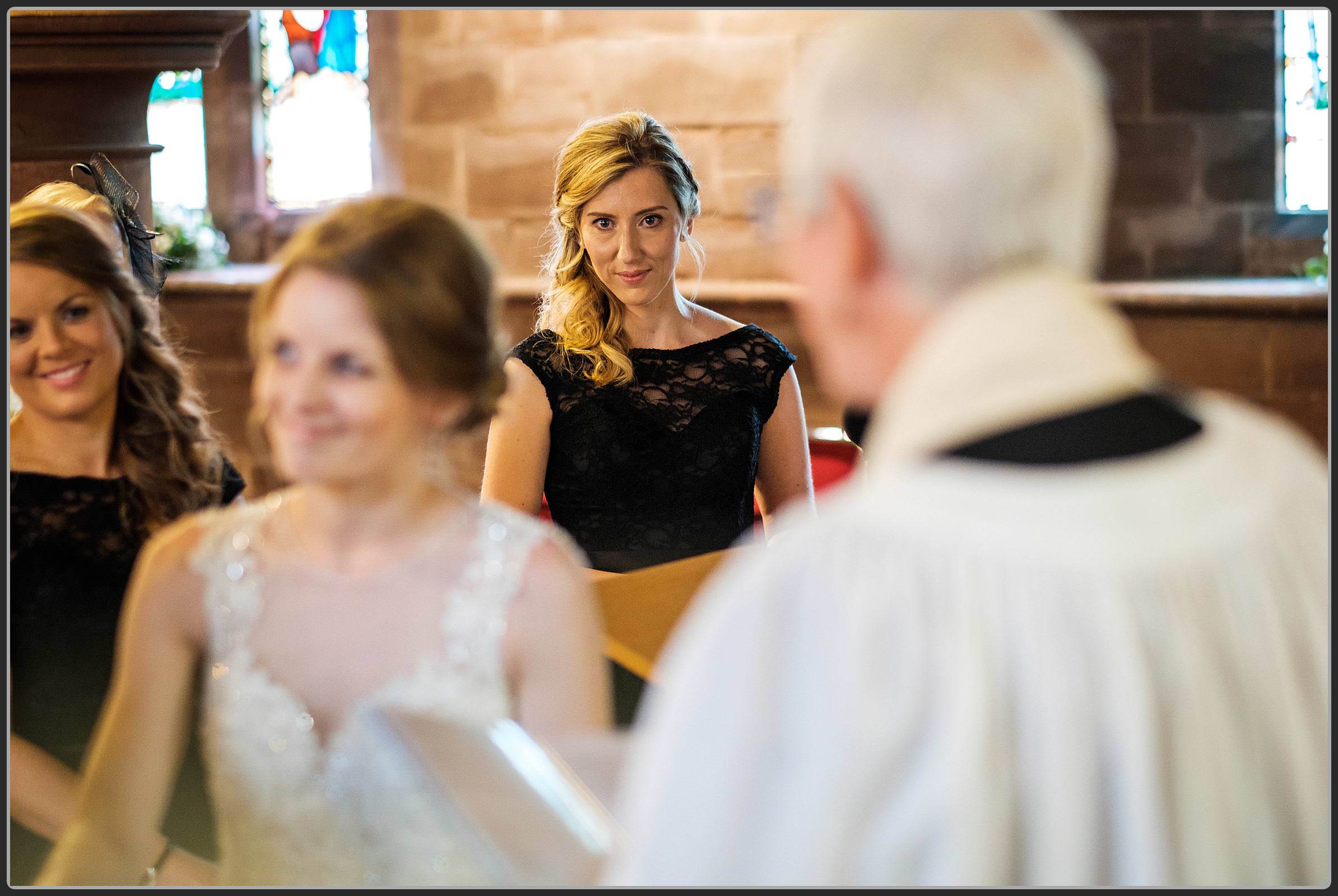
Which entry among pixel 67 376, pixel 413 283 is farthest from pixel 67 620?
pixel 413 283

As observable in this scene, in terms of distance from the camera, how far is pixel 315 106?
7.66 metres

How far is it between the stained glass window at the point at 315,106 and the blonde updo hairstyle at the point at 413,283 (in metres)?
6.25

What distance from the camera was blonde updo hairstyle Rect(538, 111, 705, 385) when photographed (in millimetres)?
2719

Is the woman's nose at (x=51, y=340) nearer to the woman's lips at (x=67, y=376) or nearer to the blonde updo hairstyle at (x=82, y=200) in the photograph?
the woman's lips at (x=67, y=376)

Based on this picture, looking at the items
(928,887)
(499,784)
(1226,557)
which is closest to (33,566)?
(499,784)

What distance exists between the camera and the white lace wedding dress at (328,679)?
133cm

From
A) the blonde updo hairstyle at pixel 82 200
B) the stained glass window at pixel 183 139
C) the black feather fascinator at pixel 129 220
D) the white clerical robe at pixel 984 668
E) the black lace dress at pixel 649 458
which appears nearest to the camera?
the white clerical robe at pixel 984 668

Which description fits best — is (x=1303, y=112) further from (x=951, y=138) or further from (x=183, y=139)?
(x=951, y=138)

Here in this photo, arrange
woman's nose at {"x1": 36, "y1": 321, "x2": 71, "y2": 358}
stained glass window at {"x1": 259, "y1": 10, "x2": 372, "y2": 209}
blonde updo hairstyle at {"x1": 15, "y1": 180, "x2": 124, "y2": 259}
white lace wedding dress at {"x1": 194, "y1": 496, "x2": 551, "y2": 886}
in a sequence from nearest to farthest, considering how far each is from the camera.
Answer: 1. white lace wedding dress at {"x1": 194, "y1": 496, "x2": 551, "y2": 886}
2. woman's nose at {"x1": 36, "y1": 321, "x2": 71, "y2": 358}
3. blonde updo hairstyle at {"x1": 15, "y1": 180, "x2": 124, "y2": 259}
4. stained glass window at {"x1": 259, "y1": 10, "x2": 372, "y2": 209}

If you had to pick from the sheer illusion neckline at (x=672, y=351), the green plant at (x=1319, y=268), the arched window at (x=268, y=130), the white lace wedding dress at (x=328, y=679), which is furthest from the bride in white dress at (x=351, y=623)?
the arched window at (x=268, y=130)

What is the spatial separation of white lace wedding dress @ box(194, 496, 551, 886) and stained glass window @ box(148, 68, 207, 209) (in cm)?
Result: 687

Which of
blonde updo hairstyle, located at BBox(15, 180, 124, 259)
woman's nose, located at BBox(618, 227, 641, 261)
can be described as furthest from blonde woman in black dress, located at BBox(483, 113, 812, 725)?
blonde updo hairstyle, located at BBox(15, 180, 124, 259)

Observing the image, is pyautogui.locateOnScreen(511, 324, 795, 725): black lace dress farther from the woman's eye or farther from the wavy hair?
the woman's eye

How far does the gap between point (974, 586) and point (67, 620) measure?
98 cm
